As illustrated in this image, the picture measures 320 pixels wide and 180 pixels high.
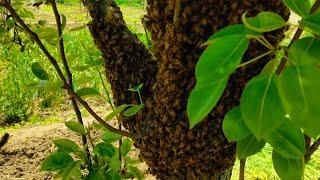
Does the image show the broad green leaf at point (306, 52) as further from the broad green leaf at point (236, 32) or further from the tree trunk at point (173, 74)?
the tree trunk at point (173, 74)

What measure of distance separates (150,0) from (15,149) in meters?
3.68

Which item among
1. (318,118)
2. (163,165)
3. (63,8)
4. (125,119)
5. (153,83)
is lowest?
(63,8)

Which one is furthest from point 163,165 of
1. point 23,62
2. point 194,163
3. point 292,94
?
point 23,62

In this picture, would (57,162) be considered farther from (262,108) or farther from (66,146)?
(262,108)

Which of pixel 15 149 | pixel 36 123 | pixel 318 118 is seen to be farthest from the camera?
pixel 36 123

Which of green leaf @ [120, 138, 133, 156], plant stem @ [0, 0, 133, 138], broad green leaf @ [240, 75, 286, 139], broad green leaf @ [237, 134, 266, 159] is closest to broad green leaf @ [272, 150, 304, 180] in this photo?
broad green leaf @ [237, 134, 266, 159]

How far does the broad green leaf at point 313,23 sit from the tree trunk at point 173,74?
0.59m

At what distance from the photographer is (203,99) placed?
1.86 ft

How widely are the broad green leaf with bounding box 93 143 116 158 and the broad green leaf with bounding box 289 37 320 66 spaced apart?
0.80 metres

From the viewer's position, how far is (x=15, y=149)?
4.60 m

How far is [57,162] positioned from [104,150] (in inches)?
5.1

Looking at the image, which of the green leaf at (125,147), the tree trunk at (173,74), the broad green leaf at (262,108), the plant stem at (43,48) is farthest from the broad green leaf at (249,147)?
the green leaf at (125,147)

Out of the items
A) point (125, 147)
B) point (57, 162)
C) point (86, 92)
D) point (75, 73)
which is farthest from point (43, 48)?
point (75, 73)

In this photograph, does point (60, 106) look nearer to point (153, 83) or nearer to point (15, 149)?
point (15, 149)
